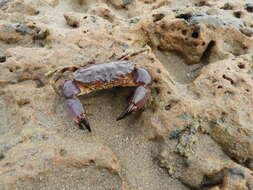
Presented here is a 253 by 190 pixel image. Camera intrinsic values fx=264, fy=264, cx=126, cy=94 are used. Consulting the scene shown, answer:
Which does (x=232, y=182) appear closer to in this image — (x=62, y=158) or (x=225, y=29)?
(x=62, y=158)

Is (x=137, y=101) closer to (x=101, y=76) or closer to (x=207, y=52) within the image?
(x=101, y=76)

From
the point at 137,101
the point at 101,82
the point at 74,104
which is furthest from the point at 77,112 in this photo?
the point at 137,101

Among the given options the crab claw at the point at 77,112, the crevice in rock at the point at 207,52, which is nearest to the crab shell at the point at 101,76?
the crab claw at the point at 77,112

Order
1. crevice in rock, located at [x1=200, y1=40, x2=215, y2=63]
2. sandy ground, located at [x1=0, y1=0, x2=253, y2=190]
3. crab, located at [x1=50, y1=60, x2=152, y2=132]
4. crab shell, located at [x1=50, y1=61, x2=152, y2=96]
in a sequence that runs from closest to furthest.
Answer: sandy ground, located at [x1=0, y1=0, x2=253, y2=190] < crab, located at [x1=50, y1=60, x2=152, y2=132] < crab shell, located at [x1=50, y1=61, x2=152, y2=96] < crevice in rock, located at [x1=200, y1=40, x2=215, y2=63]

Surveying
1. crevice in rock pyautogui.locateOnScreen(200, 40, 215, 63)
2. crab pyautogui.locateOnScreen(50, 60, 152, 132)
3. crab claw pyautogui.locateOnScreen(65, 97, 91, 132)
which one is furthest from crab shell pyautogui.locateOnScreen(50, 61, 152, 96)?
crevice in rock pyautogui.locateOnScreen(200, 40, 215, 63)

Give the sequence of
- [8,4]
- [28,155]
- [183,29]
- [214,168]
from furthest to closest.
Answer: [8,4]
[183,29]
[214,168]
[28,155]

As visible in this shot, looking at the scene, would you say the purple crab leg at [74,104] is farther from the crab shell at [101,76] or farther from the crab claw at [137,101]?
the crab claw at [137,101]

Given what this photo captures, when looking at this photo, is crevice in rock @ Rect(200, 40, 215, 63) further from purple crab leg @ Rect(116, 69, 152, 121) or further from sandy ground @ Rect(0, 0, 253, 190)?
purple crab leg @ Rect(116, 69, 152, 121)

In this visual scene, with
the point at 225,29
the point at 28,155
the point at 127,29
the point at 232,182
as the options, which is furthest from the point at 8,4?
the point at 232,182
